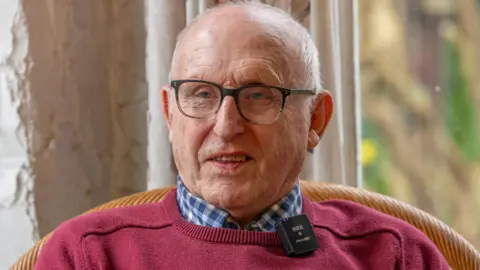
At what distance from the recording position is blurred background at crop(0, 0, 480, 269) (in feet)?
4.75

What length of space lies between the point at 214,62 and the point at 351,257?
0.44 meters

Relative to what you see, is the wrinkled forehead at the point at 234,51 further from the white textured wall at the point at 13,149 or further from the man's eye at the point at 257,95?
the white textured wall at the point at 13,149

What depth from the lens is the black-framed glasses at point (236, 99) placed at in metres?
1.11

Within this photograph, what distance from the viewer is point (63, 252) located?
1100 mm

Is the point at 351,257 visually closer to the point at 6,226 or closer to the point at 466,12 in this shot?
the point at 6,226

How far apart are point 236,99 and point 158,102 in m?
0.47

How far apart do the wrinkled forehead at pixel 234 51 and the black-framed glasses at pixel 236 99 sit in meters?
0.02

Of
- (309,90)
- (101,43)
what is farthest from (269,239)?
(101,43)

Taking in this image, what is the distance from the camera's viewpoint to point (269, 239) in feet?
3.74

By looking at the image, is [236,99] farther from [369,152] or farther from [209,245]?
[369,152]

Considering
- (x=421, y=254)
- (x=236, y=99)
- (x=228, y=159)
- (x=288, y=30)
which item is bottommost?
(x=421, y=254)

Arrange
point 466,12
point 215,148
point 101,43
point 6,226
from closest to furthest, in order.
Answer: point 215,148, point 6,226, point 101,43, point 466,12

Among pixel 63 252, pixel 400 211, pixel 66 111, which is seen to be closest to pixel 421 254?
pixel 400 211

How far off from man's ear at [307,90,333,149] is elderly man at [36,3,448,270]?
0.08 feet
